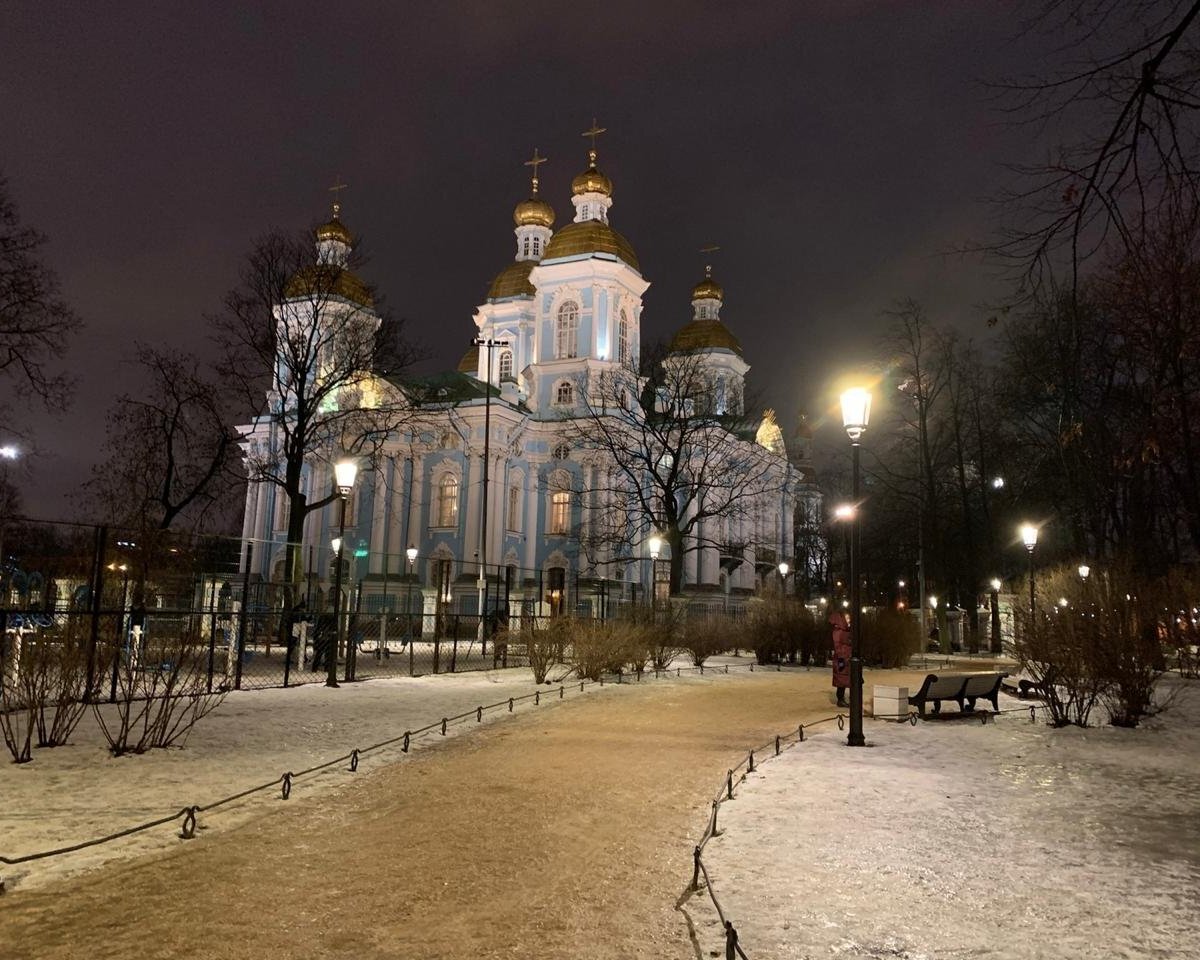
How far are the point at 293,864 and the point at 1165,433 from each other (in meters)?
11.5

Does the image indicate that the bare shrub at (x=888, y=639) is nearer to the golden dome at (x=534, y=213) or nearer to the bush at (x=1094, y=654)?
the bush at (x=1094, y=654)

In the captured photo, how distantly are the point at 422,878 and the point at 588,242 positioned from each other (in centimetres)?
5252

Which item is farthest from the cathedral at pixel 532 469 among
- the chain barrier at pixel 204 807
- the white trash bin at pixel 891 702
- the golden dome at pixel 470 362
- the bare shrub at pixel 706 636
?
the chain barrier at pixel 204 807

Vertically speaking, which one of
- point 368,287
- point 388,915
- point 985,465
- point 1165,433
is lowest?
point 388,915

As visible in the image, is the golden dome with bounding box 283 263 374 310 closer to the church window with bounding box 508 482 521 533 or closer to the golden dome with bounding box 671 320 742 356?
the church window with bounding box 508 482 521 533

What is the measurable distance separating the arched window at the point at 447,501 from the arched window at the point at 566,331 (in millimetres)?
10225

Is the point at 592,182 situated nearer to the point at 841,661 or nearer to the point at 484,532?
the point at 484,532

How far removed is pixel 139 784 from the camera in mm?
7812

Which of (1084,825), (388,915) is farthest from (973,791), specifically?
(388,915)

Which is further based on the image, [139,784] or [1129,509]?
[1129,509]

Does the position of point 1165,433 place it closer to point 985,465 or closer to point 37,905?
point 37,905

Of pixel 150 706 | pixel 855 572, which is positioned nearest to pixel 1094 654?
pixel 855 572

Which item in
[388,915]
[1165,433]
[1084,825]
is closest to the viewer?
[388,915]

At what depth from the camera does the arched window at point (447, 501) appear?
5322cm
